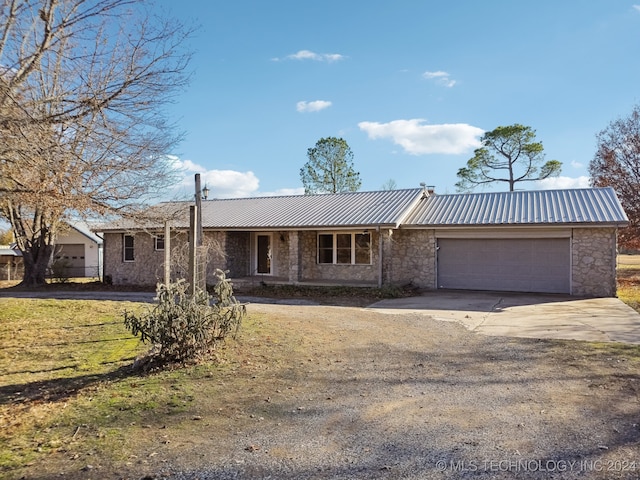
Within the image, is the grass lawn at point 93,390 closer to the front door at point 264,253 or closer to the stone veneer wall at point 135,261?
the front door at point 264,253

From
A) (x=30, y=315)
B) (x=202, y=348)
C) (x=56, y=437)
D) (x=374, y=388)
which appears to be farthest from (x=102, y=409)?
(x=30, y=315)

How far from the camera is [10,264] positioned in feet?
102

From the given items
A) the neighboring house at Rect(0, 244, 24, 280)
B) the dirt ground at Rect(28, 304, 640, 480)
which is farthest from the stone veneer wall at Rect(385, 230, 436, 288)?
the neighboring house at Rect(0, 244, 24, 280)

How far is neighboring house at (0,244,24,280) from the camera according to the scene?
101 feet

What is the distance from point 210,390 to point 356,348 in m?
2.82

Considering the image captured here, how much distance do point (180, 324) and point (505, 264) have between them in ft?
41.4

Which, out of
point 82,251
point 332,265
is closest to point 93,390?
point 332,265

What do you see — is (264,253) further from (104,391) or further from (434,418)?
(434,418)

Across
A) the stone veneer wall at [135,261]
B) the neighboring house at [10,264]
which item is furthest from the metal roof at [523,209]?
the neighboring house at [10,264]

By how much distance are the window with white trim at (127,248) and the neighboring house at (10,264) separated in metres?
13.8

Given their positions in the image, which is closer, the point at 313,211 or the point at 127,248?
the point at 313,211

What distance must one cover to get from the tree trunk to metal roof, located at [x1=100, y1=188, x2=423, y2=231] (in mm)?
3561

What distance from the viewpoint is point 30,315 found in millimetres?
10656

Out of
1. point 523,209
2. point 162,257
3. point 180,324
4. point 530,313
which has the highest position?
point 523,209
